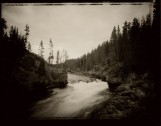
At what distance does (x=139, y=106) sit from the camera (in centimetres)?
603

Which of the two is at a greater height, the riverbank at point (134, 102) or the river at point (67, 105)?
the riverbank at point (134, 102)

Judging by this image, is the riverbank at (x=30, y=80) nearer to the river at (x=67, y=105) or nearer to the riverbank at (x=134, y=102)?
the river at (x=67, y=105)

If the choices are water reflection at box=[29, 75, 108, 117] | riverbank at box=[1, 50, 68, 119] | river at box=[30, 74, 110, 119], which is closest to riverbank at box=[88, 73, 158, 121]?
river at box=[30, 74, 110, 119]

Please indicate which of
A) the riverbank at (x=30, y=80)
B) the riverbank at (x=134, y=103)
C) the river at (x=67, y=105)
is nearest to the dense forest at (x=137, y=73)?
the riverbank at (x=134, y=103)

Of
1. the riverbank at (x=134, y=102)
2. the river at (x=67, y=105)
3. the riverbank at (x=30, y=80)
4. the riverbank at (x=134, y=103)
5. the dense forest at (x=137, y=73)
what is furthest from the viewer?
the riverbank at (x=30, y=80)

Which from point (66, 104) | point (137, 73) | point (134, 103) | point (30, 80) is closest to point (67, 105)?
point (66, 104)

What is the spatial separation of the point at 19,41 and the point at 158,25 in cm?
605

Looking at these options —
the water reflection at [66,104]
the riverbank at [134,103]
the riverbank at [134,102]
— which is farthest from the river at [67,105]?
the riverbank at [134,103]

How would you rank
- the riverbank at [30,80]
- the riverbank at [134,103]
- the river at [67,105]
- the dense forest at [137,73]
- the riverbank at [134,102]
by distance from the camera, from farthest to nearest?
1. the riverbank at [30,80]
2. the river at [67,105]
3. the riverbank at [134,103]
4. the riverbank at [134,102]
5. the dense forest at [137,73]

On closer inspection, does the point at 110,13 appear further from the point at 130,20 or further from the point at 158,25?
the point at 158,25

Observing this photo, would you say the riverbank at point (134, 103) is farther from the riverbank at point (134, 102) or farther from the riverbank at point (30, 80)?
the riverbank at point (30, 80)

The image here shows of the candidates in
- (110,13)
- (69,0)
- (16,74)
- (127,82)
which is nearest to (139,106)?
(127,82)

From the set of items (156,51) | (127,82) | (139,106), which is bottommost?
(139,106)

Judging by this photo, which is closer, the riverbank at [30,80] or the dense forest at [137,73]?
the dense forest at [137,73]
